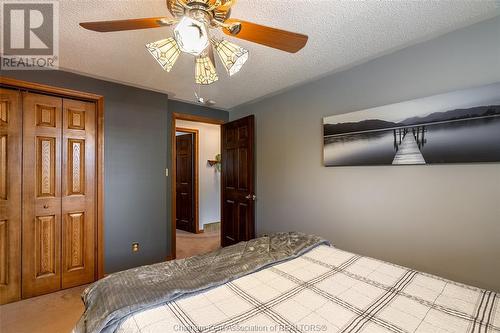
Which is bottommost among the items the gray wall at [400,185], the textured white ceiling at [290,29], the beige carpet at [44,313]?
the beige carpet at [44,313]

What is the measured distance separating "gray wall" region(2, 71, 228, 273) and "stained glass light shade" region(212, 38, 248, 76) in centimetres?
183

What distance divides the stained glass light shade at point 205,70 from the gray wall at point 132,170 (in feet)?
5.14

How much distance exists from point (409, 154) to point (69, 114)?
3.33m

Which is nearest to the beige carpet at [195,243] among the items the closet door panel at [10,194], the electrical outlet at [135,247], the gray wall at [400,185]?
the electrical outlet at [135,247]

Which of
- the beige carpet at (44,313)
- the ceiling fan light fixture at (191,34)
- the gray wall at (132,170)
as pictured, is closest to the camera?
the ceiling fan light fixture at (191,34)

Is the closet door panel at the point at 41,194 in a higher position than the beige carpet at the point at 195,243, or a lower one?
higher

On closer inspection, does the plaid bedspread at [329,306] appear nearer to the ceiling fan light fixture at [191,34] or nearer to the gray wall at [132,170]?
the ceiling fan light fixture at [191,34]

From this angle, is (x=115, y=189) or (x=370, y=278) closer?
(x=370, y=278)

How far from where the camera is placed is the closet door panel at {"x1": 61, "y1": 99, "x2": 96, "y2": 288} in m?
2.38

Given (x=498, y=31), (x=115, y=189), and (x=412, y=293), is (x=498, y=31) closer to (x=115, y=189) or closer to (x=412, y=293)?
(x=412, y=293)

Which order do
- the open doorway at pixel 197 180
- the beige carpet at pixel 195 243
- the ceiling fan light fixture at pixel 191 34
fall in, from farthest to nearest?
the open doorway at pixel 197 180 → the beige carpet at pixel 195 243 → the ceiling fan light fixture at pixel 191 34

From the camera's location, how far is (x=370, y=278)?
1.31 m

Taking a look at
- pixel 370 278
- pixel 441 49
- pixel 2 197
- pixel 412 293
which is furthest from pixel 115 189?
pixel 441 49

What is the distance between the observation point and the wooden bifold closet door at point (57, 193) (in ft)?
7.20
